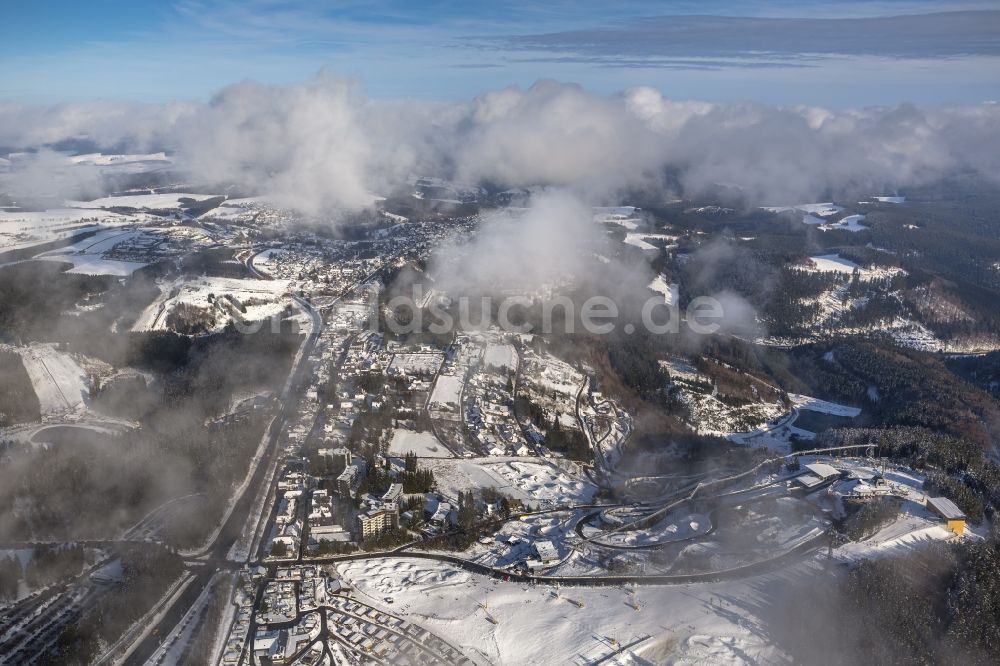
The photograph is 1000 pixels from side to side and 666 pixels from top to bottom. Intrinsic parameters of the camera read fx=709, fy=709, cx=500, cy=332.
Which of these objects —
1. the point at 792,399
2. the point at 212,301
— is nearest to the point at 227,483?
the point at 212,301

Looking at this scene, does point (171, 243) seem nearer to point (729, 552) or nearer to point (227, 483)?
point (227, 483)

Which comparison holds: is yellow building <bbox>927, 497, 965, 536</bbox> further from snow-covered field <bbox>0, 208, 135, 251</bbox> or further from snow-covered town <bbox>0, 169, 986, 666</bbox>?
snow-covered field <bbox>0, 208, 135, 251</bbox>

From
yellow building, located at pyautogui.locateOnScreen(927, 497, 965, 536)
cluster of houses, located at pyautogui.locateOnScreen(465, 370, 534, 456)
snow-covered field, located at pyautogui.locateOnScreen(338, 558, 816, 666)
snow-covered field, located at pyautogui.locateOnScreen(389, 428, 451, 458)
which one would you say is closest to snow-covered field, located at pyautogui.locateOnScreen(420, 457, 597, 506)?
snow-covered field, located at pyautogui.locateOnScreen(389, 428, 451, 458)

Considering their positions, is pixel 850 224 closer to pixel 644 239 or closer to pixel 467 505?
pixel 644 239

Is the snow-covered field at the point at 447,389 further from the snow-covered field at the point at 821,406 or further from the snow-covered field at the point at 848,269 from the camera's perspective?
the snow-covered field at the point at 848,269

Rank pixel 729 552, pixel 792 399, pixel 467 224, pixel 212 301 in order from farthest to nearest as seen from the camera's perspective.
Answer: pixel 467 224
pixel 212 301
pixel 792 399
pixel 729 552

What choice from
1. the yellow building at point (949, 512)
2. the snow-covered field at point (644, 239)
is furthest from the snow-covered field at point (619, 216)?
the yellow building at point (949, 512)

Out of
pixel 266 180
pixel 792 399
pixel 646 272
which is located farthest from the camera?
pixel 266 180
